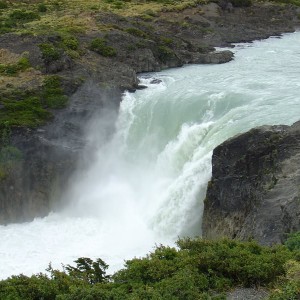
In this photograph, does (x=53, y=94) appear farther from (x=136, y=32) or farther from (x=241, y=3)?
(x=241, y=3)

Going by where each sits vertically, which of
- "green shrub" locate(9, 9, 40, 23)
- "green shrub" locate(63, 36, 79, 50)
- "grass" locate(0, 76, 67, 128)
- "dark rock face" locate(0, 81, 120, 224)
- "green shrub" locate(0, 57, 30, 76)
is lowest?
"dark rock face" locate(0, 81, 120, 224)

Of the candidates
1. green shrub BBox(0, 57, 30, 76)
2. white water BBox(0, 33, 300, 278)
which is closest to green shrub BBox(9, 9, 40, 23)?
green shrub BBox(0, 57, 30, 76)

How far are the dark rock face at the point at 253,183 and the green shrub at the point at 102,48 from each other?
22.3m

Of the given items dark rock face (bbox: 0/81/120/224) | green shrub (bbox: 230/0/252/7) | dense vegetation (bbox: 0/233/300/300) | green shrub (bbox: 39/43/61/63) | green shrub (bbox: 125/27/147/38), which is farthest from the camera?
green shrub (bbox: 230/0/252/7)

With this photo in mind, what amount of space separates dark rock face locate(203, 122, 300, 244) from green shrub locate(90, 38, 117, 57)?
22344mm

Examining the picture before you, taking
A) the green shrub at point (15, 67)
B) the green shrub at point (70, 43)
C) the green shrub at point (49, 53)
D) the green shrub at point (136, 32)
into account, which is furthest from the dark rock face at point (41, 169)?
the green shrub at point (136, 32)

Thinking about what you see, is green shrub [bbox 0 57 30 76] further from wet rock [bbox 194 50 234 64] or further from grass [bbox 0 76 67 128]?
wet rock [bbox 194 50 234 64]

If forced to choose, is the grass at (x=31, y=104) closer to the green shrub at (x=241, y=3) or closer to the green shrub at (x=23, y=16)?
the green shrub at (x=23, y=16)

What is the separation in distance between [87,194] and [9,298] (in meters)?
18.8

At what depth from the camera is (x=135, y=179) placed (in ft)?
110

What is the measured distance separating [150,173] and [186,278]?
1905 centimetres

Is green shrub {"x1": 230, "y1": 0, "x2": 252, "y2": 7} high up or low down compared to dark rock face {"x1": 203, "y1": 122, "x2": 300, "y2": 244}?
up

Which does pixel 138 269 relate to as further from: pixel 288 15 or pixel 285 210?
pixel 288 15

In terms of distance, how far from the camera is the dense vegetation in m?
14.0
